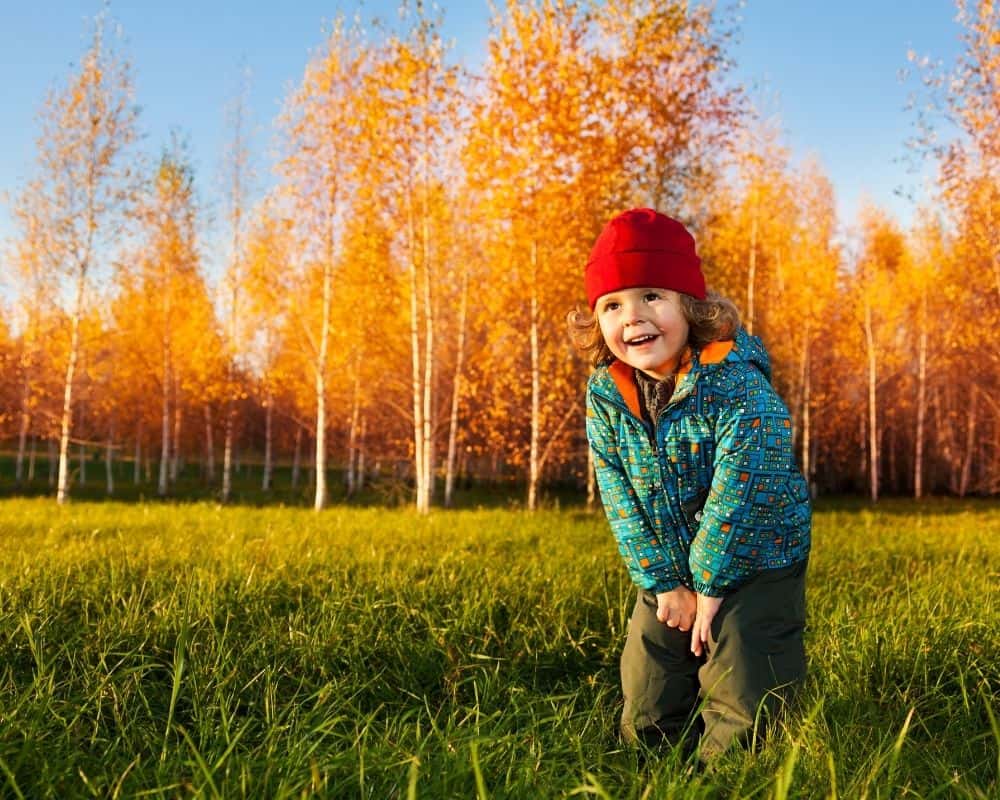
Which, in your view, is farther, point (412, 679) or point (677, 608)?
point (412, 679)

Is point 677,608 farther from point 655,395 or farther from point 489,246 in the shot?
point 489,246

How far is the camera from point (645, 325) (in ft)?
8.79

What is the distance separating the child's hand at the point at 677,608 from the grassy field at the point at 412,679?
438 millimetres

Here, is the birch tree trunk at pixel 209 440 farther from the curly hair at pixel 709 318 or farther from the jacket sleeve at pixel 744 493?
the jacket sleeve at pixel 744 493

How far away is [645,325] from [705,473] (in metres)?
0.57

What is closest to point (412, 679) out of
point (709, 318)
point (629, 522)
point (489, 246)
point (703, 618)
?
point (629, 522)

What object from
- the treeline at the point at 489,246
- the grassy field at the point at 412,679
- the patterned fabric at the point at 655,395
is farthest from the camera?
the treeline at the point at 489,246

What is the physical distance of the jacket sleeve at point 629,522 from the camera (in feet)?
8.88

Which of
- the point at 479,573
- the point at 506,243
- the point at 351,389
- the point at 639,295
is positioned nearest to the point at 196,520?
the point at 479,573

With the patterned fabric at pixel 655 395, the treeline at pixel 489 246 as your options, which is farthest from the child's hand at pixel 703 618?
the treeline at pixel 489 246

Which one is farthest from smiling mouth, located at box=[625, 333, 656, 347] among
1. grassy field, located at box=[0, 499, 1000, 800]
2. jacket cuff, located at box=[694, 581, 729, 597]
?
grassy field, located at box=[0, 499, 1000, 800]

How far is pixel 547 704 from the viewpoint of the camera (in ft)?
9.91

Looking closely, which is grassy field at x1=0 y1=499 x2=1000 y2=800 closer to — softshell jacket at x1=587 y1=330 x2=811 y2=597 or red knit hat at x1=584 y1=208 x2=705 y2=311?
softshell jacket at x1=587 y1=330 x2=811 y2=597

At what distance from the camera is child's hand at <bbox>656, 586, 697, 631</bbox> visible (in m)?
2.67
